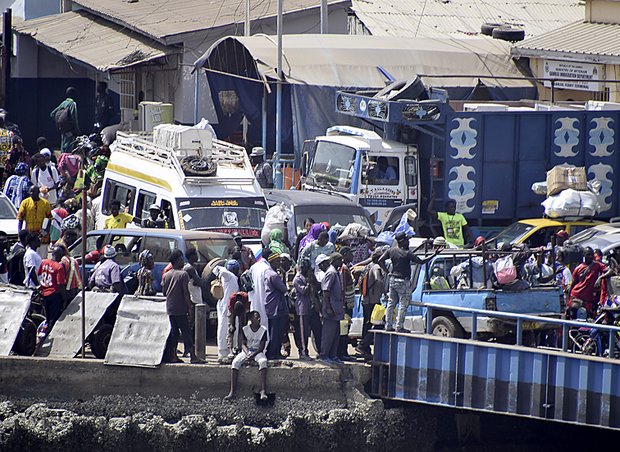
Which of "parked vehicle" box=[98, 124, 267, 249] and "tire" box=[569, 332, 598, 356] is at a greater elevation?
"parked vehicle" box=[98, 124, 267, 249]

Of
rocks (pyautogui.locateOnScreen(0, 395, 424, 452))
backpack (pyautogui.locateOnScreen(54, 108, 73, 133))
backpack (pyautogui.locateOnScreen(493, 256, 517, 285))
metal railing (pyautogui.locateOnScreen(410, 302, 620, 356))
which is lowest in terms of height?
rocks (pyautogui.locateOnScreen(0, 395, 424, 452))

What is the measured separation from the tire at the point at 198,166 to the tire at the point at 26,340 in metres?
3.70

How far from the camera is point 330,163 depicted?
21609 millimetres

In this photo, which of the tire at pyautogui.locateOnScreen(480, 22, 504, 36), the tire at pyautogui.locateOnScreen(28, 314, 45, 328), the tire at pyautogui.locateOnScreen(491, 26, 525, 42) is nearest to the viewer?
the tire at pyautogui.locateOnScreen(28, 314, 45, 328)

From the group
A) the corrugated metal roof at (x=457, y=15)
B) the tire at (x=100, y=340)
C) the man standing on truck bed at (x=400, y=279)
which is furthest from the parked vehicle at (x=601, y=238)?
the corrugated metal roof at (x=457, y=15)

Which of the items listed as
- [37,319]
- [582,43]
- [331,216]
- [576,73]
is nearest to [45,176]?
[331,216]

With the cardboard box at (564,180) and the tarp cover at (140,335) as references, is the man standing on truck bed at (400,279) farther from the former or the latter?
the cardboard box at (564,180)

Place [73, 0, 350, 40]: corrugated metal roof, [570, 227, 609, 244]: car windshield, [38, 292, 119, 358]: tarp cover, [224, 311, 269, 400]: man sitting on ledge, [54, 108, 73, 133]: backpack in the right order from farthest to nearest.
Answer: [73, 0, 350, 40]: corrugated metal roof < [54, 108, 73, 133]: backpack < [570, 227, 609, 244]: car windshield < [38, 292, 119, 358]: tarp cover < [224, 311, 269, 400]: man sitting on ledge

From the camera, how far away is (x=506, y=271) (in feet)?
50.8

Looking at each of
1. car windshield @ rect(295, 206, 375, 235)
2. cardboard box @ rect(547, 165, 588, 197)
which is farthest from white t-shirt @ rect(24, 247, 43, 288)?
cardboard box @ rect(547, 165, 588, 197)

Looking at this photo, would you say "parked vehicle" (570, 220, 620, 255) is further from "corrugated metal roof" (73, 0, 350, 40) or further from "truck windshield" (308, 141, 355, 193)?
"corrugated metal roof" (73, 0, 350, 40)

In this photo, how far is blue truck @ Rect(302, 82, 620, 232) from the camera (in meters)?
21.1

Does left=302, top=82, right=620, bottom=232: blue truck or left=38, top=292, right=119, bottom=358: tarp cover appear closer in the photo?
left=38, top=292, right=119, bottom=358: tarp cover

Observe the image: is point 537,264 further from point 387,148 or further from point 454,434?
point 387,148
